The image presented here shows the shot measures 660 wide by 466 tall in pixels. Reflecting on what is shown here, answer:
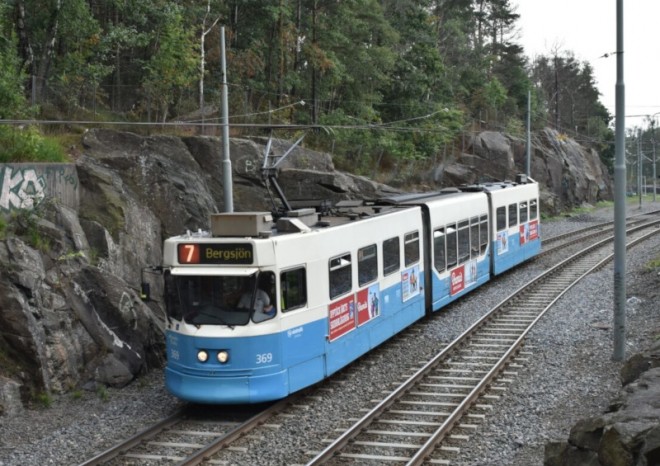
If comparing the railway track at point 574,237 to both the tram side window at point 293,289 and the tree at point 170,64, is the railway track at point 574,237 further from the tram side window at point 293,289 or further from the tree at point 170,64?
the tram side window at point 293,289

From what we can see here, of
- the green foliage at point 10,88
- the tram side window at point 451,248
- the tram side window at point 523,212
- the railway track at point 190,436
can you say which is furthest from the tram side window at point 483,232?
the green foliage at point 10,88

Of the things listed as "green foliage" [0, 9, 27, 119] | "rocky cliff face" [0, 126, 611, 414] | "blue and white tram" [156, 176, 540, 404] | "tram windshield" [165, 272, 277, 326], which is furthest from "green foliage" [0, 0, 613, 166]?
"tram windshield" [165, 272, 277, 326]

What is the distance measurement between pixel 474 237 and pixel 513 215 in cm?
414

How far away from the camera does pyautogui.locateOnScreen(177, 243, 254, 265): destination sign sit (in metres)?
10.6

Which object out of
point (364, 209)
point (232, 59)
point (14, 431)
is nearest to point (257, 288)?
point (14, 431)

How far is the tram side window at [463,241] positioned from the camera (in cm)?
1928

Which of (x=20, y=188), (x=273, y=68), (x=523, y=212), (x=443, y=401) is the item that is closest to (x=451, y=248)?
(x=443, y=401)

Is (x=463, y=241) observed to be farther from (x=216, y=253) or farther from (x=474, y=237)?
(x=216, y=253)

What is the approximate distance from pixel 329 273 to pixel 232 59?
22.9 m

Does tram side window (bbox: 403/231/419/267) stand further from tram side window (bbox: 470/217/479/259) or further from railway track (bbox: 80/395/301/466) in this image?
railway track (bbox: 80/395/301/466)

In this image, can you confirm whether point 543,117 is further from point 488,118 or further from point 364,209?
point 364,209

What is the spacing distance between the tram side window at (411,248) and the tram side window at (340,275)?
9.98 ft

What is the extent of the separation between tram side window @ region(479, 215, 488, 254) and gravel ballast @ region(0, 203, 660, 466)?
3.88 m

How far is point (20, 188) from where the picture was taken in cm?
1472
